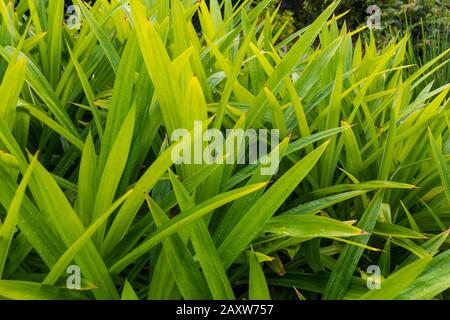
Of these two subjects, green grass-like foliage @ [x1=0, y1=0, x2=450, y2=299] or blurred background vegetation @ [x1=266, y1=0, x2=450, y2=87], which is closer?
green grass-like foliage @ [x1=0, y1=0, x2=450, y2=299]

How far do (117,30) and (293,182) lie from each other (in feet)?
2.29

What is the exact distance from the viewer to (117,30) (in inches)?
49.8

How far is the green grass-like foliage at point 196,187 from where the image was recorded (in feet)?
2.26

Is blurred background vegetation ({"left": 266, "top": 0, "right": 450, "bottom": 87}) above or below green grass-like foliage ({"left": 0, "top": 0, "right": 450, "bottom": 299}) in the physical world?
above

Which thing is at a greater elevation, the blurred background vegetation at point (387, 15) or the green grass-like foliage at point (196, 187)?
the blurred background vegetation at point (387, 15)

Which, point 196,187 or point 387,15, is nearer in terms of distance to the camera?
point 196,187

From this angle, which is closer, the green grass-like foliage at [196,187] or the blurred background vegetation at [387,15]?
the green grass-like foliage at [196,187]

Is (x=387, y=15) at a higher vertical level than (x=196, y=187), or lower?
higher

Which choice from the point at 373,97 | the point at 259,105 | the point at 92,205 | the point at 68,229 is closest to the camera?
the point at 68,229

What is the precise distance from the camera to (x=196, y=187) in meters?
0.84

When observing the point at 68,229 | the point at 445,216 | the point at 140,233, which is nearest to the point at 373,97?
the point at 445,216

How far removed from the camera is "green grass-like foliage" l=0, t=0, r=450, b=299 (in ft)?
2.26
